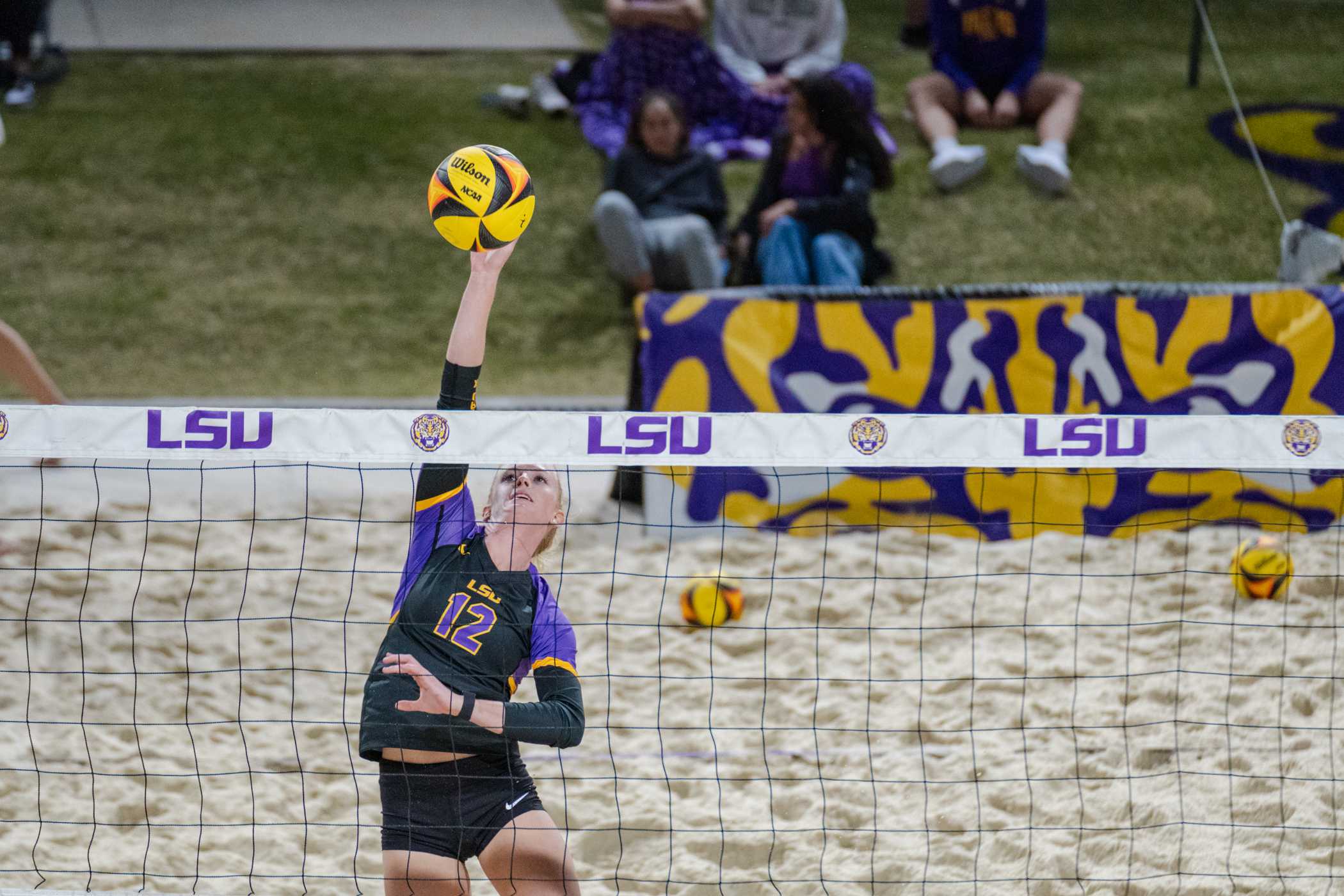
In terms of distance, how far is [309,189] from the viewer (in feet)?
25.4

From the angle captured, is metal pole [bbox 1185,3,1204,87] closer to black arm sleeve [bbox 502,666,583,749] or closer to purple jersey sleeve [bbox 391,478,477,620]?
purple jersey sleeve [bbox 391,478,477,620]

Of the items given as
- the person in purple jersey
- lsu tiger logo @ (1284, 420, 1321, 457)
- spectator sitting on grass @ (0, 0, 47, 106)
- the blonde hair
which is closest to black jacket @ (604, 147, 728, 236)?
the person in purple jersey

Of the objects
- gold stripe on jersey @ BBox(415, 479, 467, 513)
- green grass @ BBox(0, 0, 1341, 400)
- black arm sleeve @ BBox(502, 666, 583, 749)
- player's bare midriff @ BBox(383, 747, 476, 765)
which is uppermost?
gold stripe on jersey @ BBox(415, 479, 467, 513)

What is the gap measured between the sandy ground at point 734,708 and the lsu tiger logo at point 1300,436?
1008 mm

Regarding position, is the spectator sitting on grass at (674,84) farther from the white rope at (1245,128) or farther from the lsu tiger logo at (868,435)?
the lsu tiger logo at (868,435)

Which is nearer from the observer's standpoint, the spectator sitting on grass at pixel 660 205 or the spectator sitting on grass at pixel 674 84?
the spectator sitting on grass at pixel 660 205

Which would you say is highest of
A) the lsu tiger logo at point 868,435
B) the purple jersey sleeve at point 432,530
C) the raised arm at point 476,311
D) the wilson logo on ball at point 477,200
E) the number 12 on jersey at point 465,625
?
the wilson logo on ball at point 477,200

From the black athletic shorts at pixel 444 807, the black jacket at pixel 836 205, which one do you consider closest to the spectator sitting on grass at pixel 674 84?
the black jacket at pixel 836 205

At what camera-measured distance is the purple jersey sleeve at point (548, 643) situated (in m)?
2.87

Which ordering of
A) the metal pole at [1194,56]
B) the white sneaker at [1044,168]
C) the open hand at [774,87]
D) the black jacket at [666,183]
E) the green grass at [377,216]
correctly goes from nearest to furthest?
1. the black jacket at [666,183]
2. the green grass at [377,216]
3. the white sneaker at [1044,168]
4. the open hand at [774,87]
5. the metal pole at [1194,56]

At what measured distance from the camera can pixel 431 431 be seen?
9.48 feet

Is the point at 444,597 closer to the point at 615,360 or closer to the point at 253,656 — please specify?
the point at 253,656

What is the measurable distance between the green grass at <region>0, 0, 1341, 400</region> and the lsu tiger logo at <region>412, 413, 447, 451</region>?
344cm

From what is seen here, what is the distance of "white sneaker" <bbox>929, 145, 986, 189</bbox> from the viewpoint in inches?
288
